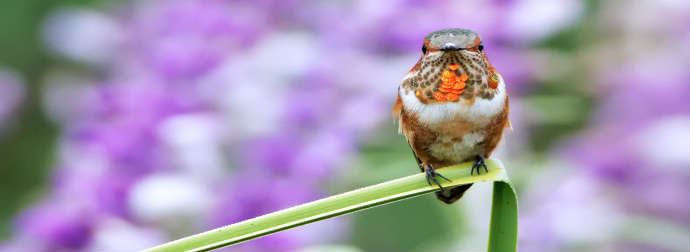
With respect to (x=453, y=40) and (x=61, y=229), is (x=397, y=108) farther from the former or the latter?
(x=61, y=229)

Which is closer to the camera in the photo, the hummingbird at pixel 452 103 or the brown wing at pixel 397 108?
the hummingbird at pixel 452 103

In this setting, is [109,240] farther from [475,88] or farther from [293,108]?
[475,88]

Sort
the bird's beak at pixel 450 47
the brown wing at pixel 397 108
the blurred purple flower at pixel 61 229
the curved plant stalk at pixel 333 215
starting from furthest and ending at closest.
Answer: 1. the blurred purple flower at pixel 61 229
2. the brown wing at pixel 397 108
3. the bird's beak at pixel 450 47
4. the curved plant stalk at pixel 333 215

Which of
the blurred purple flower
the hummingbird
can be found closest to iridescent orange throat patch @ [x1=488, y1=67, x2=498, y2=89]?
the hummingbird

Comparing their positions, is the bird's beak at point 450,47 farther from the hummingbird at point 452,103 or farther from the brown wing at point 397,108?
the brown wing at point 397,108

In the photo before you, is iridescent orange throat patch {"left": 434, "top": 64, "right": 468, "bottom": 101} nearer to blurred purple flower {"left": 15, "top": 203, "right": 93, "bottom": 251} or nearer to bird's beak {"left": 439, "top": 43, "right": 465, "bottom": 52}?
Result: bird's beak {"left": 439, "top": 43, "right": 465, "bottom": 52}

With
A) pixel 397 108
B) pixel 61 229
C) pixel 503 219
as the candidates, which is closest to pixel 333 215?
pixel 503 219

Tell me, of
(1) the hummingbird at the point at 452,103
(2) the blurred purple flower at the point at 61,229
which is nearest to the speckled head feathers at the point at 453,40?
(1) the hummingbird at the point at 452,103

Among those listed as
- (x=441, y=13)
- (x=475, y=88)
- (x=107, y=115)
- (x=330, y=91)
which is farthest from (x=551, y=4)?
(x=475, y=88)
